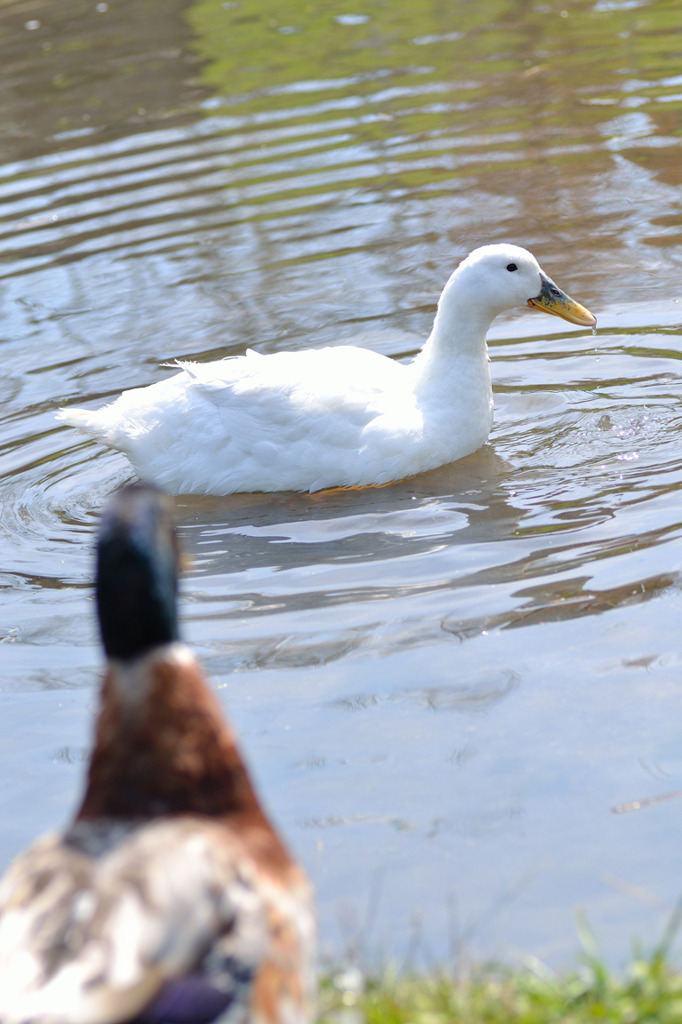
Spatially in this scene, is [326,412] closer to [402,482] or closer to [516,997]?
[402,482]

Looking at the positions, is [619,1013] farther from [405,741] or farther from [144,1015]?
[405,741]

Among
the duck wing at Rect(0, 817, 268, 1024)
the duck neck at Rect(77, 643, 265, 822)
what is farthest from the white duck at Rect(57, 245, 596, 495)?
the duck wing at Rect(0, 817, 268, 1024)

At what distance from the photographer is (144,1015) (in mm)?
1855

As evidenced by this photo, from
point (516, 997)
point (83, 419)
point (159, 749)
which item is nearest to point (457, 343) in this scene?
point (83, 419)

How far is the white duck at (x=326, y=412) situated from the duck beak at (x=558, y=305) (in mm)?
39

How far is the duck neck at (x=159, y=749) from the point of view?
7.14ft

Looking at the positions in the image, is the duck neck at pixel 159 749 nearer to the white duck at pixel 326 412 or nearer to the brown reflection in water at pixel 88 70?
the white duck at pixel 326 412

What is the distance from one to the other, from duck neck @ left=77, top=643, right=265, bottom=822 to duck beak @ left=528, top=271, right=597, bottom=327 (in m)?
4.55

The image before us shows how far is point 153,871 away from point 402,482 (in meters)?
4.19

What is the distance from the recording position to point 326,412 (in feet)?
19.0

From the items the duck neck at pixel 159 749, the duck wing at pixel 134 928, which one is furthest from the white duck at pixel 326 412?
the duck wing at pixel 134 928

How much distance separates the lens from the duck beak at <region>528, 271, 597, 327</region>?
6.39 m

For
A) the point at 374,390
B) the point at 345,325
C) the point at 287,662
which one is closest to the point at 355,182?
the point at 345,325

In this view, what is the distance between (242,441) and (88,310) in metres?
3.05
